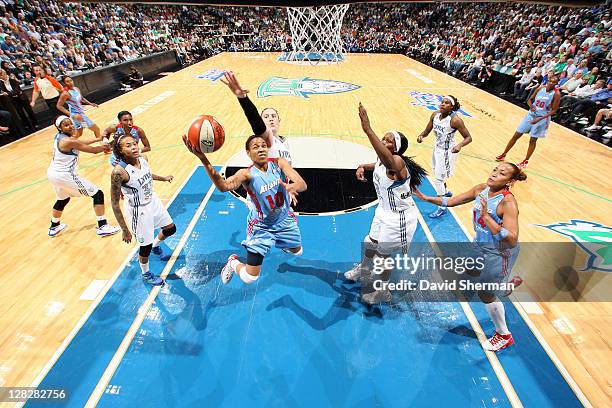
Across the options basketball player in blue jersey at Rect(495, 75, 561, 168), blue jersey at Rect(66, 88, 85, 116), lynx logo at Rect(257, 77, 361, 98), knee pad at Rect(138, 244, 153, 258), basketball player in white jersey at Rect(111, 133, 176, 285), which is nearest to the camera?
basketball player in white jersey at Rect(111, 133, 176, 285)

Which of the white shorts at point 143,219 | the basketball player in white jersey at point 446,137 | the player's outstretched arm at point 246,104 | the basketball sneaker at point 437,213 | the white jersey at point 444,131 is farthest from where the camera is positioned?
the basketball sneaker at point 437,213

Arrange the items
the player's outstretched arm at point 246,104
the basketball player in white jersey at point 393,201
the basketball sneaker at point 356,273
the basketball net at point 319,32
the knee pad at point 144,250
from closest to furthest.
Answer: the player's outstretched arm at point 246,104
the basketball player in white jersey at point 393,201
the knee pad at point 144,250
the basketball sneaker at point 356,273
the basketball net at point 319,32

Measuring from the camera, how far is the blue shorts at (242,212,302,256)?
3.86 metres

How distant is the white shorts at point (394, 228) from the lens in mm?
3854

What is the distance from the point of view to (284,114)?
12.0 m

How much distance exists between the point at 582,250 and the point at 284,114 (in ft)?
30.0

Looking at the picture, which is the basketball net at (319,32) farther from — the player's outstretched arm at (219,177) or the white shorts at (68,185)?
the player's outstretched arm at (219,177)

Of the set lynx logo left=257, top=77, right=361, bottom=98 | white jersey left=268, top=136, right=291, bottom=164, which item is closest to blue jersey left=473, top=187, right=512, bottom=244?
white jersey left=268, top=136, right=291, bottom=164

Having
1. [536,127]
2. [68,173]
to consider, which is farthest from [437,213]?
[68,173]

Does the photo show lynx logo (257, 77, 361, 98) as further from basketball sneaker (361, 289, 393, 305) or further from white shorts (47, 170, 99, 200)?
basketball sneaker (361, 289, 393, 305)

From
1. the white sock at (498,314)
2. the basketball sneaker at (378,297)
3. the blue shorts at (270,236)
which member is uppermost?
the blue shorts at (270,236)

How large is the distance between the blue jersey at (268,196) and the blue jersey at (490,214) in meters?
2.00

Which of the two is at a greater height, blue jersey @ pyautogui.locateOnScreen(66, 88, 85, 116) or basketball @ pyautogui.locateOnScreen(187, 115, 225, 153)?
basketball @ pyautogui.locateOnScreen(187, 115, 225, 153)

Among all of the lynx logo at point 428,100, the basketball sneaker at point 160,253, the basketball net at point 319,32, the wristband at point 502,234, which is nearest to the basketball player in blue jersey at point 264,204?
the basketball sneaker at point 160,253
